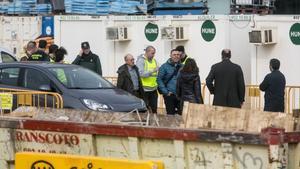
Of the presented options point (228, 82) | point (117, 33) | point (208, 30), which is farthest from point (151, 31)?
point (228, 82)

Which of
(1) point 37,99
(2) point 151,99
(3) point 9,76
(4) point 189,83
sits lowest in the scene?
(2) point 151,99

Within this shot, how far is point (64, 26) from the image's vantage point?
2308 cm

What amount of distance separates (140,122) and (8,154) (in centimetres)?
171

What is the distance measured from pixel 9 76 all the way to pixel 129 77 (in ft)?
7.41

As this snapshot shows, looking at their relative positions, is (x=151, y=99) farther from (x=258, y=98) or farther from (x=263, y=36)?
(x=263, y=36)

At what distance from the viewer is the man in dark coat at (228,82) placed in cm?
1455

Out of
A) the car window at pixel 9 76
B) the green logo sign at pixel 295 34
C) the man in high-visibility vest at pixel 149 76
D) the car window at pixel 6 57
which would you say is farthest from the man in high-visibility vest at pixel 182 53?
the car window at pixel 6 57

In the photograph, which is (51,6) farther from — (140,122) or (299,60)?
(140,122)

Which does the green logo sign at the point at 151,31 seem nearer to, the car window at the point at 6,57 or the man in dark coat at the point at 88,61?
the car window at the point at 6,57

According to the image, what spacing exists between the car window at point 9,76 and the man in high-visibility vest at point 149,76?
256 centimetres

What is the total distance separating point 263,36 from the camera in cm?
1878

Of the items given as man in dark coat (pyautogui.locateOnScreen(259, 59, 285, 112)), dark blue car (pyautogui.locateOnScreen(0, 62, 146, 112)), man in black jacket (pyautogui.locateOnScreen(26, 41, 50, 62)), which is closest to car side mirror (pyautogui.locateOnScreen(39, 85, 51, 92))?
dark blue car (pyautogui.locateOnScreen(0, 62, 146, 112))

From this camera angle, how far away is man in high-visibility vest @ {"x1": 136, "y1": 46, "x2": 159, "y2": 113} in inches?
660

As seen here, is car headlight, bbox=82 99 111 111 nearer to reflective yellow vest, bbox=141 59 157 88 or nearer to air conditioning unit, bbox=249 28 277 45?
reflective yellow vest, bbox=141 59 157 88
